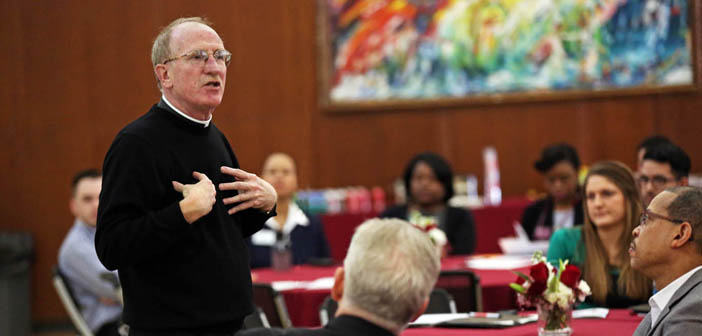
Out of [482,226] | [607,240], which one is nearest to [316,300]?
[607,240]

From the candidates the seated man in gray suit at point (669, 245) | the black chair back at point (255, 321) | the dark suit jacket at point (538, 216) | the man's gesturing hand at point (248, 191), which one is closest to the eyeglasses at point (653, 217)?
the seated man in gray suit at point (669, 245)

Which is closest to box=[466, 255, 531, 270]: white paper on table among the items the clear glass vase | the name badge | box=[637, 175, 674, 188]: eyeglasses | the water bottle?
box=[637, 175, 674, 188]: eyeglasses

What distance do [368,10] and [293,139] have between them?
143cm

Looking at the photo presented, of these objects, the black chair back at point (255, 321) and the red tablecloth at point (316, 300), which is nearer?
the black chair back at point (255, 321)

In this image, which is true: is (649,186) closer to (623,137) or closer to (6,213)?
(623,137)

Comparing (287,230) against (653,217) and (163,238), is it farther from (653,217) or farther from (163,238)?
(163,238)

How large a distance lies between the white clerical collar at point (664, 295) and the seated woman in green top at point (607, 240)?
3.64 feet

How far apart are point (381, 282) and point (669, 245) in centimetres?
140

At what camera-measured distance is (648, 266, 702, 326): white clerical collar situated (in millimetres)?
2909

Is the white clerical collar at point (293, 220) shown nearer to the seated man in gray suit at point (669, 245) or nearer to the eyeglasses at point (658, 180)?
the eyeglasses at point (658, 180)

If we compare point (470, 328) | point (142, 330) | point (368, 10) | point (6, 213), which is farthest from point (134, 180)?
point (6, 213)

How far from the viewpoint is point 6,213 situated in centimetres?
927

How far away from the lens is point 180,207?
256 centimetres

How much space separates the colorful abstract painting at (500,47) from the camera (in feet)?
28.3
